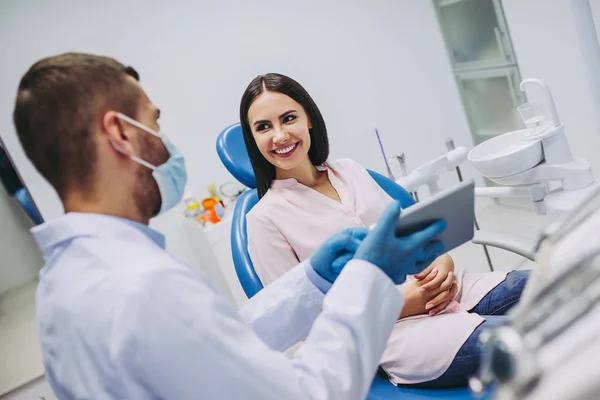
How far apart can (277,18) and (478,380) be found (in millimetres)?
3066

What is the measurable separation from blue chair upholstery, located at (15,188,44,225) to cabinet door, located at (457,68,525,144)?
8.95ft

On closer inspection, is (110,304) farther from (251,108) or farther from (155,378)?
(251,108)

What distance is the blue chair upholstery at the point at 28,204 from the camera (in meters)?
2.79

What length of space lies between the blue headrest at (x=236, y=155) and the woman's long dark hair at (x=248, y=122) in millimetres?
74

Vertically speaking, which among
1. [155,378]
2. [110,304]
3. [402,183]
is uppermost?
[110,304]

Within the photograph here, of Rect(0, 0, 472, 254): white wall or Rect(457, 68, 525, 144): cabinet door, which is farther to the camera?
Rect(457, 68, 525, 144): cabinet door

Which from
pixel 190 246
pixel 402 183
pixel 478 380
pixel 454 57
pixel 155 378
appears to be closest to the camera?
pixel 478 380

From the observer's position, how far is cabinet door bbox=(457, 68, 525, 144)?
3.12 metres

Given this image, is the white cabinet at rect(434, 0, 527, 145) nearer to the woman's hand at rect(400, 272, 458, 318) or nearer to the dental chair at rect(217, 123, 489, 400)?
the dental chair at rect(217, 123, 489, 400)

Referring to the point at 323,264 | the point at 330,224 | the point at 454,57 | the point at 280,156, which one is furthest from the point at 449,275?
the point at 454,57

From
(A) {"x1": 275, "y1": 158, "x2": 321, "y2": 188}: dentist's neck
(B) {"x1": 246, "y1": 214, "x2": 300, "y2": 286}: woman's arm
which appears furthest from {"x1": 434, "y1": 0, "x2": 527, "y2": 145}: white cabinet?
(B) {"x1": 246, "y1": 214, "x2": 300, "y2": 286}: woman's arm

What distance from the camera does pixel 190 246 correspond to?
321 centimetres

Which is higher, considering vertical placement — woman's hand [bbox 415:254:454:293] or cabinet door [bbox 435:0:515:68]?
cabinet door [bbox 435:0:515:68]

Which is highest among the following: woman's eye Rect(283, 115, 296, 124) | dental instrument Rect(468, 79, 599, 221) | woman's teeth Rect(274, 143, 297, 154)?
woman's eye Rect(283, 115, 296, 124)
